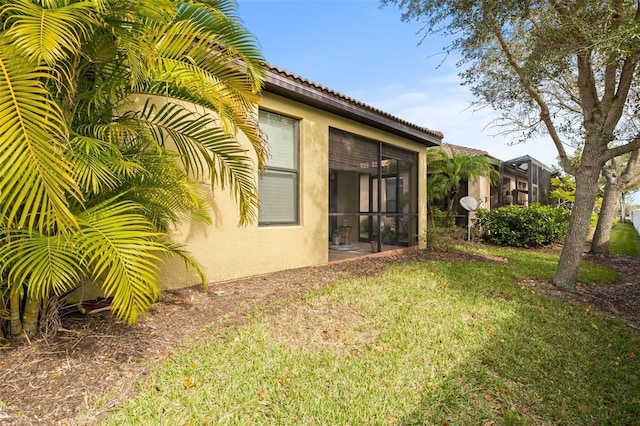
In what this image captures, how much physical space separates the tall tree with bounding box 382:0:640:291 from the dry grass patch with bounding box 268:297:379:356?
4464mm

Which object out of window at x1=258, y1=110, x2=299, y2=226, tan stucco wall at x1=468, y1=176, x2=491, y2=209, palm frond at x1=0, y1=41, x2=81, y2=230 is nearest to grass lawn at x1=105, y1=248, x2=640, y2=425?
palm frond at x1=0, y1=41, x2=81, y2=230

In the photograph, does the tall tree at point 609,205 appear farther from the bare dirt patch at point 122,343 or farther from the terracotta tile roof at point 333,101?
the terracotta tile roof at point 333,101

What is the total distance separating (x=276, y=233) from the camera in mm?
6477

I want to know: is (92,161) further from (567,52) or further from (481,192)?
(481,192)

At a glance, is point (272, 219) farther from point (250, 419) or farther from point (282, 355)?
point (250, 419)

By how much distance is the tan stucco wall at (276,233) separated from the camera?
5.34 m

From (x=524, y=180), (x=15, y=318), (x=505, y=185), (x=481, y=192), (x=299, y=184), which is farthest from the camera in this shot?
(x=524, y=180)

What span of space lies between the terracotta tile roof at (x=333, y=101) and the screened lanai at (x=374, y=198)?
0.59 meters

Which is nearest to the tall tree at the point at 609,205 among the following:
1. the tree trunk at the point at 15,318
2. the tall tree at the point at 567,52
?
the tall tree at the point at 567,52

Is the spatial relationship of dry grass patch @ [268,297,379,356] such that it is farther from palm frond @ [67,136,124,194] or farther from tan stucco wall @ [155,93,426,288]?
palm frond @ [67,136,124,194]

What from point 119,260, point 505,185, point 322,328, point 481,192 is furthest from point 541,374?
point 505,185

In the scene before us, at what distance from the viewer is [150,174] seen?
349cm

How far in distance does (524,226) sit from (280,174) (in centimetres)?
961

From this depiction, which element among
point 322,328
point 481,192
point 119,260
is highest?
point 481,192
